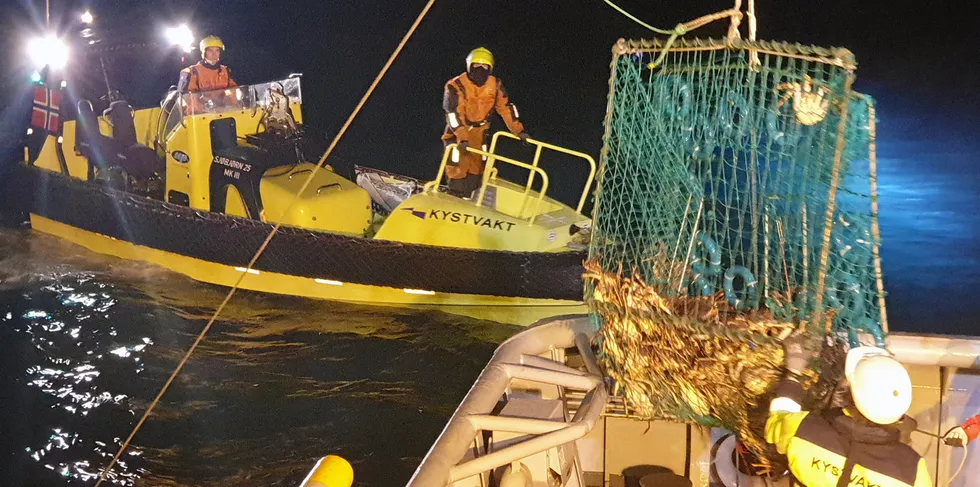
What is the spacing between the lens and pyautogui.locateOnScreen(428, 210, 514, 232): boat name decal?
24.7 feet

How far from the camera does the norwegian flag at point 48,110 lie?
9.91 meters

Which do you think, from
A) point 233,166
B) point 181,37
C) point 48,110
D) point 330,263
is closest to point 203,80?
point 233,166

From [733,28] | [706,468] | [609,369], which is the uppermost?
[733,28]

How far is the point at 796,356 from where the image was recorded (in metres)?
2.70

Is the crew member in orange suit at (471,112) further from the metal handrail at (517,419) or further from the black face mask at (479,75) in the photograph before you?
the metal handrail at (517,419)

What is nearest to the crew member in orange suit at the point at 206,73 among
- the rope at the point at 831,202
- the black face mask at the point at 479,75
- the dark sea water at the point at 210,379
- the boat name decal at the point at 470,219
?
the dark sea water at the point at 210,379

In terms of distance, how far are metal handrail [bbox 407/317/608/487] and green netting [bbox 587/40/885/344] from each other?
0.38 meters

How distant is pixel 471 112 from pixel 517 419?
18.7ft

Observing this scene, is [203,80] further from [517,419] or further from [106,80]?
[517,419]

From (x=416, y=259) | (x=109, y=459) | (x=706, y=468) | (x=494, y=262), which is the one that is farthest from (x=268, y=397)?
(x=706, y=468)

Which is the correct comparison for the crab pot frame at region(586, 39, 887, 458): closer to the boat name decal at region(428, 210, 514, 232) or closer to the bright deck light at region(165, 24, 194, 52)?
the boat name decal at region(428, 210, 514, 232)

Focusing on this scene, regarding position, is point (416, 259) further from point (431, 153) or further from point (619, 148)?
point (431, 153)

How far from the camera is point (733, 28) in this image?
9.21 feet

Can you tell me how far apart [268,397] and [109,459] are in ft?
4.48
